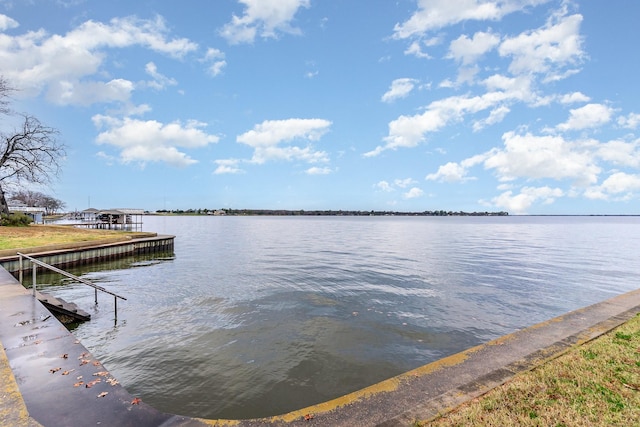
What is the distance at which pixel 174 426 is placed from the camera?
15.6ft

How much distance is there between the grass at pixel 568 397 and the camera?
15.3 ft

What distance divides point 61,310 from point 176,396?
308 inches

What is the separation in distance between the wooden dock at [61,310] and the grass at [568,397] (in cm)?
1326

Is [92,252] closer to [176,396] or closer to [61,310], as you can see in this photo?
[61,310]

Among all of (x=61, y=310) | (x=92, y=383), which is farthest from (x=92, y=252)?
(x=92, y=383)

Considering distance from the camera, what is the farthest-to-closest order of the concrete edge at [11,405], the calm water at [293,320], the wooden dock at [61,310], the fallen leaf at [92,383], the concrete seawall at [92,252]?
1. the concrete seawall at [92,252]
2. the wooden dock at [61,310]
3. the calm water at [293,320]
4. the fallen leaf at [92,383]
5. the concrete edge at [11,405]

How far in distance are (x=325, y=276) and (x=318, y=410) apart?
54.1ft

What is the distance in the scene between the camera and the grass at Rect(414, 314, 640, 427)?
15.3 feet

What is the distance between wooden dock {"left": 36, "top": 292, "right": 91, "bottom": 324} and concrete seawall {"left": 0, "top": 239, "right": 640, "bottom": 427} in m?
2.85

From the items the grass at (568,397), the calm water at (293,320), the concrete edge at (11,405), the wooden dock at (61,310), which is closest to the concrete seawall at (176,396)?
the concrete edge at (11,405)

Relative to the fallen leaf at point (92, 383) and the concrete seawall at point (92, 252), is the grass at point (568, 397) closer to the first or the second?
the fallen leaf at point (92, 383)

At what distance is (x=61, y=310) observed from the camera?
11.9 m

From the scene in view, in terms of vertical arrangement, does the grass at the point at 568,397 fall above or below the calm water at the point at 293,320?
above

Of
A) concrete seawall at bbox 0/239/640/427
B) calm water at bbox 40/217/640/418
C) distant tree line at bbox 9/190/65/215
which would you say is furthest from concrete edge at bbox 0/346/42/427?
distant tree line at bbox 9/190/65/215
